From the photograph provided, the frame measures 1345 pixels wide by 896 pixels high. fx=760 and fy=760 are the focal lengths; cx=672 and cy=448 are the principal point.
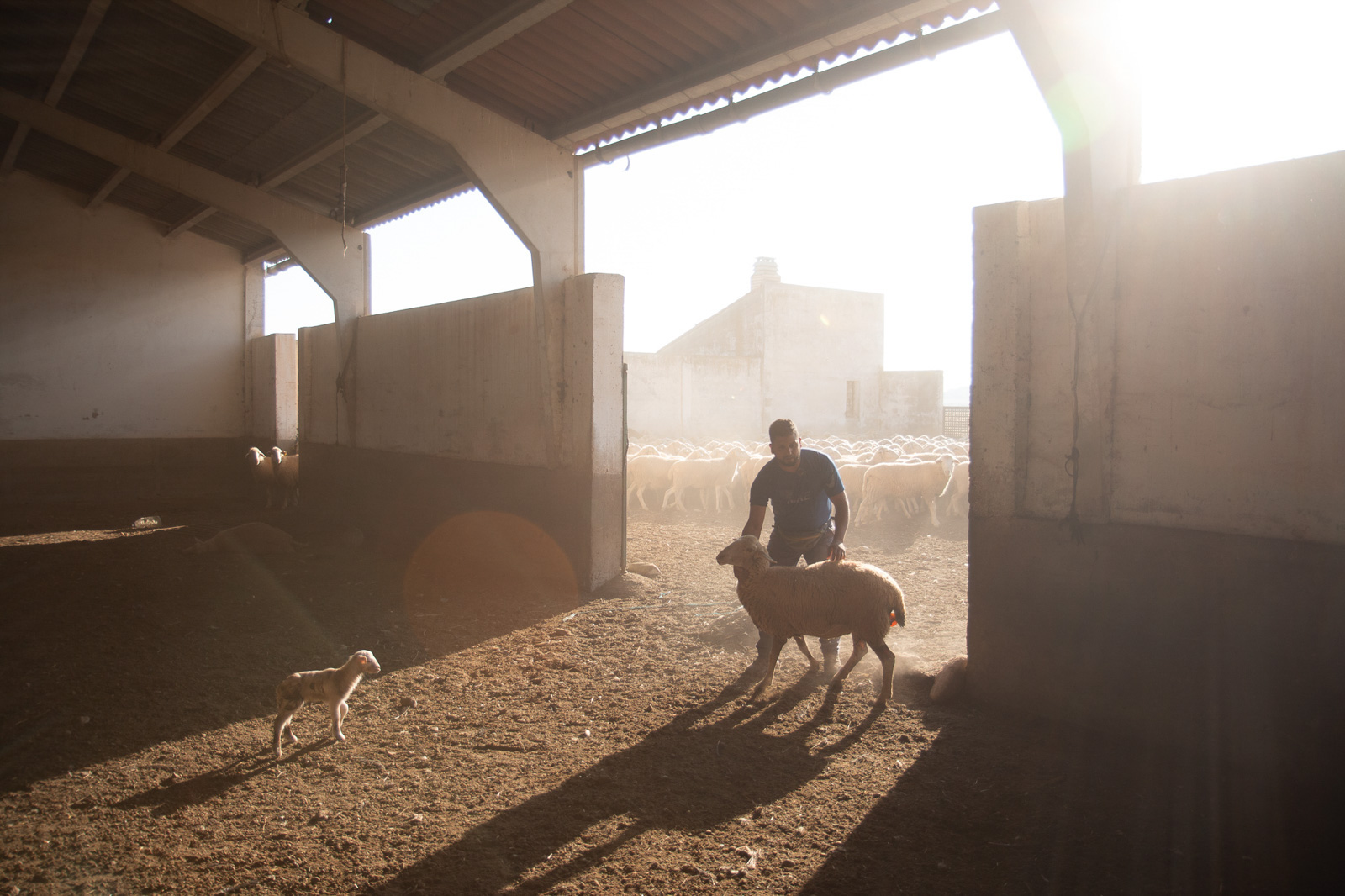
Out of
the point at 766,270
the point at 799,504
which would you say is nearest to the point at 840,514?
the point at 799,504

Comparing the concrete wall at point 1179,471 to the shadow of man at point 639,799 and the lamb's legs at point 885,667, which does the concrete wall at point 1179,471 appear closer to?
the lamb's legs at point 885,667

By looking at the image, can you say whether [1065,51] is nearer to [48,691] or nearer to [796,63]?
[796,63]

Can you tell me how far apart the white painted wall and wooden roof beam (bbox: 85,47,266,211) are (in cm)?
558

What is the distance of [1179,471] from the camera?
384 cm

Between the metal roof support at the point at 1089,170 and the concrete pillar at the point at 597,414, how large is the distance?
430cm

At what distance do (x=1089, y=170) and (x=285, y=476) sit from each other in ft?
42.0

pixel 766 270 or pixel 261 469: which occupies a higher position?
pixel 766 270

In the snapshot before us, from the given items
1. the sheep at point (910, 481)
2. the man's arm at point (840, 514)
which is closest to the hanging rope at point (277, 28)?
the man's arm at point (840, 514)

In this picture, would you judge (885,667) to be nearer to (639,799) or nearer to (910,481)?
(639,799)

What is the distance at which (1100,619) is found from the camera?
402cm

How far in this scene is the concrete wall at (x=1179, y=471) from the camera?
3.41 metres

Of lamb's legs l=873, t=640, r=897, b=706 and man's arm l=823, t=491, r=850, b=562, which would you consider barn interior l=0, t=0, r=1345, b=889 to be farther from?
man's arm l=823, t=491, r=850, b=562

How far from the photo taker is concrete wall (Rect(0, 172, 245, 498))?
1417 centimetres

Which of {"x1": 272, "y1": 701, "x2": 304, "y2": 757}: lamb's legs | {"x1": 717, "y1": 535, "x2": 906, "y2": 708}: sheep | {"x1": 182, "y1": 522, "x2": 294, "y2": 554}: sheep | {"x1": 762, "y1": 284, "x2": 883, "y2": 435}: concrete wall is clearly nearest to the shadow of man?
{"x1": 717, "y1": 535, "x2": 906, "y2": 708}: sheep
